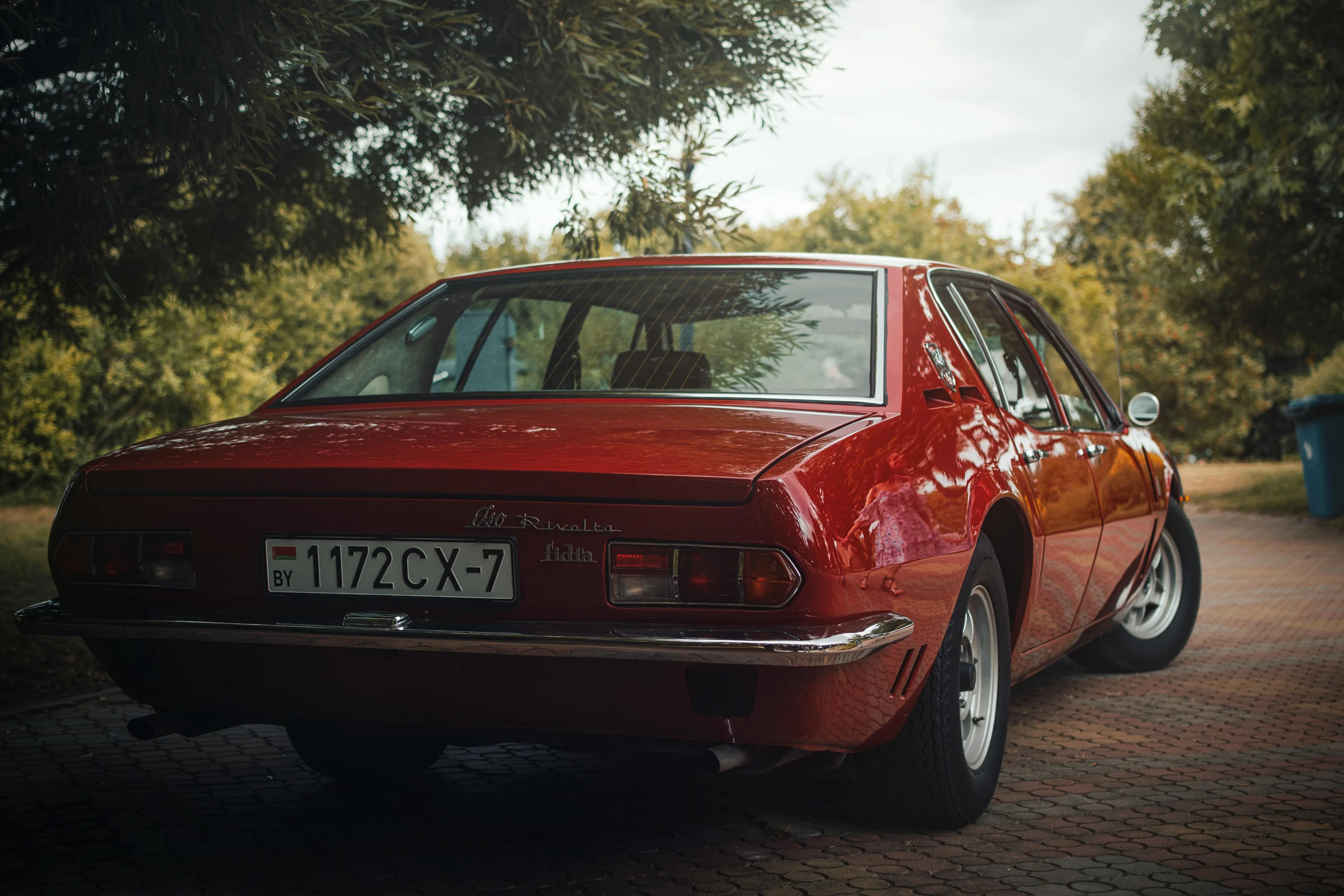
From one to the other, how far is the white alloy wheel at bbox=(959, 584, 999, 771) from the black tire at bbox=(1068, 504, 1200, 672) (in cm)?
230

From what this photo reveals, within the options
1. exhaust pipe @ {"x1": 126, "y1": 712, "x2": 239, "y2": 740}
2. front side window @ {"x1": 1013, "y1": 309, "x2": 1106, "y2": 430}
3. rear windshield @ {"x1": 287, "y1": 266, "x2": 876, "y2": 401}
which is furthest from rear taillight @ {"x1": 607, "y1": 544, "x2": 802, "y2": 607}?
front side window @ {"x1": 1013, "y1": 309, "x2": 1106, "y2": 430}

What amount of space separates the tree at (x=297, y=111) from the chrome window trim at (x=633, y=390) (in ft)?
5.67

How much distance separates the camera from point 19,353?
16594mm

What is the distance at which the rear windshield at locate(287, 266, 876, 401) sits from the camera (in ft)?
11.6

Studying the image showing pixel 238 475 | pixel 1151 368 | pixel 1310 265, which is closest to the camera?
pixel 238 475

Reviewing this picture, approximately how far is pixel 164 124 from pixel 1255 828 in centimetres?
470

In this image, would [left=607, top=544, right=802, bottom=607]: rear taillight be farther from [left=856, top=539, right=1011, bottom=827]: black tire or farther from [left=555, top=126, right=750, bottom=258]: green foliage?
[left=555, top=126, right=750, bottom=258]: green foliage

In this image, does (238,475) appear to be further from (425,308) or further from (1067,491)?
(1067,491)

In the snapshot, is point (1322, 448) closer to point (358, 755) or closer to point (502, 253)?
point (358, 755)

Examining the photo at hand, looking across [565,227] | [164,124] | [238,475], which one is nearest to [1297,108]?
[565,227]

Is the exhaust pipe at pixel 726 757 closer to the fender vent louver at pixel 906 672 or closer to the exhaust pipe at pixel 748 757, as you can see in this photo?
the exhaust pipe at pixel 748 757

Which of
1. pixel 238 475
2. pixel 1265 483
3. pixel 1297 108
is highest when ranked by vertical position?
pixel 1297 108

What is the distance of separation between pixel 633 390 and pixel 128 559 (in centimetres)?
133

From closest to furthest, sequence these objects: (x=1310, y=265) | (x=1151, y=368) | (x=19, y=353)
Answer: (x=1310, y=265) < (x=19, y=353) < (x=1151, y=368)
